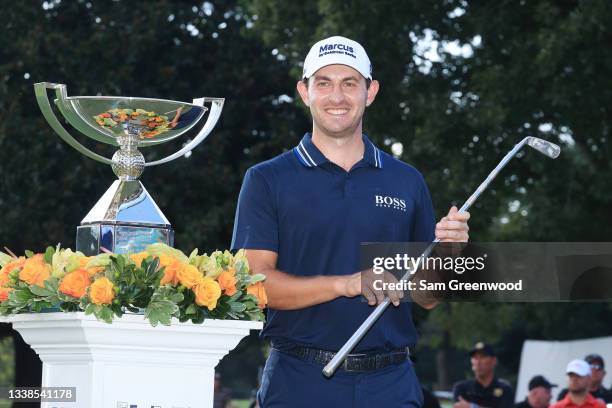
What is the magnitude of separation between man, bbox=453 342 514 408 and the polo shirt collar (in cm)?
924

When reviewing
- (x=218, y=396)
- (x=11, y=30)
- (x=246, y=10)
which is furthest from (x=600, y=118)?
(x=11, y=30)

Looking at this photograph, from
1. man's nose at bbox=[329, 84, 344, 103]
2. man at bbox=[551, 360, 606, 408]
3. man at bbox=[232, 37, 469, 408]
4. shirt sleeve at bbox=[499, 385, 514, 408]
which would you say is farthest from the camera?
shirt sleeve at bbox=[499, 385, 514, 408]

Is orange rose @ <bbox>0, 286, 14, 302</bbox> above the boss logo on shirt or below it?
below

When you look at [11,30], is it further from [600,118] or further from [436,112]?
[600,118]

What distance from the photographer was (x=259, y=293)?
459 centimetres

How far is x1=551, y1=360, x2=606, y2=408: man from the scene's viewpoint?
13.5 metres

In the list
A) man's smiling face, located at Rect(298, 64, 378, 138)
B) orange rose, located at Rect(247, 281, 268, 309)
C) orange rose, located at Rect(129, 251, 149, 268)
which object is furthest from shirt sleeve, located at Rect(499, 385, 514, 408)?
orange rose, located at Rect(129, 251, 149, 268)

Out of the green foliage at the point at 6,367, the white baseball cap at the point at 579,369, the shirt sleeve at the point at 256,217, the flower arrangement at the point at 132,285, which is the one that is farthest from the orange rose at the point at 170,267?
the green foliage at the point at 6,367

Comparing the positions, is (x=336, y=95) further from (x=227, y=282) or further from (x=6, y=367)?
(x=6, y=367)

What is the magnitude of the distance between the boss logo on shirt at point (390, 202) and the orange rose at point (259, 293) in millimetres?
773

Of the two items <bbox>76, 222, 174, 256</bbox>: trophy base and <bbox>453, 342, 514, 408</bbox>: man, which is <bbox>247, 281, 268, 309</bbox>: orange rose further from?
<bbox>453, 342, 514, 408</bbox>: man

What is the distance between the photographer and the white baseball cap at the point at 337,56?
5164 millimetres

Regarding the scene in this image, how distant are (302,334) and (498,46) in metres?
13.4

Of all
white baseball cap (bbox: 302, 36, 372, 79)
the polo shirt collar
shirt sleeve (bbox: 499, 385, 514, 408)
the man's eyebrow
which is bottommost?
shirt sleeve (bbox: 499, 385, 514, 408)
